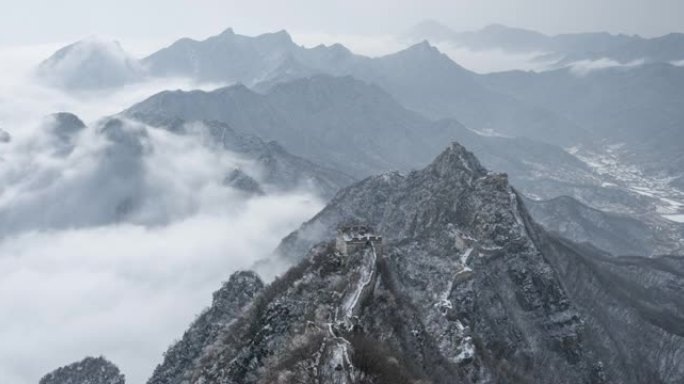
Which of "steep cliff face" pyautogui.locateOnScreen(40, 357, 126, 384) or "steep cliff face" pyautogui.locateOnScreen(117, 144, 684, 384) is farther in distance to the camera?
"steep cliff face" pyautogui.locateOnScreen(40, 357, 126, 384)

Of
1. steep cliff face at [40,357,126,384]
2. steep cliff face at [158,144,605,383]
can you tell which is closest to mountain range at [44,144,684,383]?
steep cliff face at [158,144,605,383]

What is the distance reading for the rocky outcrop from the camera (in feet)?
541

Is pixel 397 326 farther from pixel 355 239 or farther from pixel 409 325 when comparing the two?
pixel 355 239

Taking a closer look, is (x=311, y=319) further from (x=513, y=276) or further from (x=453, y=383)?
(x=513, y=276)

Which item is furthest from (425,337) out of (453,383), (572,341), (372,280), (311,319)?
(572,341)

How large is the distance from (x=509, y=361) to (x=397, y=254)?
47.2 metres

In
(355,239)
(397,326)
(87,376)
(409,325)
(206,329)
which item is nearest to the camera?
(397,326)

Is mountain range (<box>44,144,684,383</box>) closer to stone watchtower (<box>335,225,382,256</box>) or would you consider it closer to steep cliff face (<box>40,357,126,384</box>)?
stone watchtower (<box>335,225,382,256</box>)

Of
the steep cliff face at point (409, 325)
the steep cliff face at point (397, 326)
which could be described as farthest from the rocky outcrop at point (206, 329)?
the steep cliff face at point (409, 325)

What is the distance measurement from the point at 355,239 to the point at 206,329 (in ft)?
213

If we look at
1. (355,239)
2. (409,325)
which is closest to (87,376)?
(355,239)

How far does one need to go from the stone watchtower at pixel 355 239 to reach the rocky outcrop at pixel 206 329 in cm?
3708

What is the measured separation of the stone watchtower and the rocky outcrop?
1460 inches

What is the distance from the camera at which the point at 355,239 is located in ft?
443
